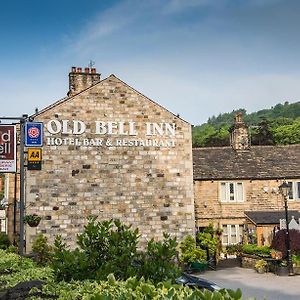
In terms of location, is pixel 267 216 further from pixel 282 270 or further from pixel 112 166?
pixel 112 166

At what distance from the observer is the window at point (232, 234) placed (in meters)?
30.8

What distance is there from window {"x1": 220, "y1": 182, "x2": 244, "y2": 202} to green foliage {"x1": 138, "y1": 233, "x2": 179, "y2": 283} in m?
23.4

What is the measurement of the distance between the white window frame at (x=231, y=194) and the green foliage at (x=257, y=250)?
4.36 metres

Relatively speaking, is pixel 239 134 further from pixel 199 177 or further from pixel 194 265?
pixel 194 265

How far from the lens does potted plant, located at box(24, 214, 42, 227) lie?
881 inches

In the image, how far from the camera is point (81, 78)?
27.7 m

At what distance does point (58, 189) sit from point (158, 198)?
540cm

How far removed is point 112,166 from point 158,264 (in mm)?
17211

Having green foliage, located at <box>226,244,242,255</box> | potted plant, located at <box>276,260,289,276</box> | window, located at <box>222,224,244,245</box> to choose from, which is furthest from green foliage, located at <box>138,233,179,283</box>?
window, located at <box>222,224,244,245</box>

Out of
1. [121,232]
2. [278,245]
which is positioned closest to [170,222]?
[278,245]

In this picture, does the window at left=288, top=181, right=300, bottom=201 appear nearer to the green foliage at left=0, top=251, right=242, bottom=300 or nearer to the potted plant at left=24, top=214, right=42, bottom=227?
the potted plant at left=24, top=214, right=42, bottom=227

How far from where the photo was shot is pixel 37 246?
904 inches

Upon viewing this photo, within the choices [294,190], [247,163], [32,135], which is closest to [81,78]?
[32,135]

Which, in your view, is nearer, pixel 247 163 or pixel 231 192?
pixel 231 192
